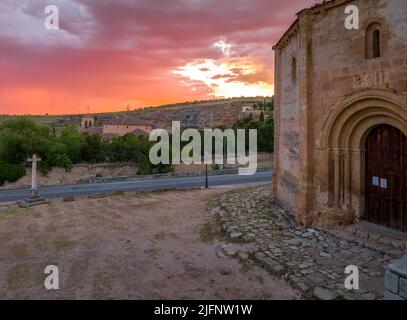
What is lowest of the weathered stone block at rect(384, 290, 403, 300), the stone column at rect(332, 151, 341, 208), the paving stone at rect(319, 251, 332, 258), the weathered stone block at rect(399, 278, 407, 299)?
the paving stone at rect(319, 251, 332, 258)

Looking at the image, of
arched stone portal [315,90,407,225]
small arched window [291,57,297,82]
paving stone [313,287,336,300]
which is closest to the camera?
paving stone [313,287,336,300]

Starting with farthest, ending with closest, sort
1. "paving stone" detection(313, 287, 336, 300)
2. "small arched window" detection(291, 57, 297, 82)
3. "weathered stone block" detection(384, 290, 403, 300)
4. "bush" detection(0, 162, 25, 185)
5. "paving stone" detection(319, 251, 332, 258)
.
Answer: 1. "bush" detection(0, 162, 25, 185)
2. "small arched window" detection(291, 57, 297, 82)
3. "paving stone" detection(319, 251, 332, 258)
4. "paving stone" detection(313, 287, 336, 300)
5. "weathered stone block" detection(384, 290, 403, 300)

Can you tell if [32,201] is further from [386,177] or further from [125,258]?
[386,177]

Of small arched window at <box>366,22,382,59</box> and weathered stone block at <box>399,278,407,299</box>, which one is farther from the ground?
small arched window at <box>366,22,382,59</box>

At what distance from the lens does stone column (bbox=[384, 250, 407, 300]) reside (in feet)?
14.1

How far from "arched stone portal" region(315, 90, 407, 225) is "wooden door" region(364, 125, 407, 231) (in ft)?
0.61

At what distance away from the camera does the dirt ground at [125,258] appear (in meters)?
6.16

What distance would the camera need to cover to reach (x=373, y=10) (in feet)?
25.3

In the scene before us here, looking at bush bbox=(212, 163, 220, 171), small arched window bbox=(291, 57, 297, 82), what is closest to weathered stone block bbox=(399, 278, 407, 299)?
small arched window bbox=(291, 57, 297, 82)

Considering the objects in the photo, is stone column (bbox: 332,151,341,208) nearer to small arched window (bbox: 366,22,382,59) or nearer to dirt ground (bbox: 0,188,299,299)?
small arched window (bbox: 366,22,382,59)

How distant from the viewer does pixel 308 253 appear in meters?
7.54
